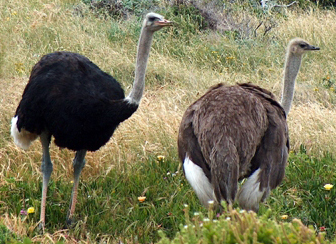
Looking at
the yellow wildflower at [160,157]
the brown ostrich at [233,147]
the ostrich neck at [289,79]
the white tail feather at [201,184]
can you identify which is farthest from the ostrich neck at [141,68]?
the ostrich neck at [289,79]

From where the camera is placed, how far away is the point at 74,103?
4.75 m

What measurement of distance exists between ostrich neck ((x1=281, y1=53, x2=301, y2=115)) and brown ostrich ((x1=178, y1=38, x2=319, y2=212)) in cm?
85

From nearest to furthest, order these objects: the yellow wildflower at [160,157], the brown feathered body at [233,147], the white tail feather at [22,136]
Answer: the brown feathered body at [233,147], the white tail feather at [22,136], the yellow wildflower at [160,157]

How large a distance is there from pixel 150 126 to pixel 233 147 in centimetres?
212

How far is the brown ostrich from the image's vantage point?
3.95 meters

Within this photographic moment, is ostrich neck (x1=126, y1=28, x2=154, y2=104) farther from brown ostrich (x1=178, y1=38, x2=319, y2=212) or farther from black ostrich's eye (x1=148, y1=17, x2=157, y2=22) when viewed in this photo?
brown ostrich (x1=178, y1=38, x2=319, y2=212)

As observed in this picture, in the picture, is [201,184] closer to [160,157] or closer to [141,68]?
[141,68]

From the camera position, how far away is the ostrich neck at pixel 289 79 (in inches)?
208

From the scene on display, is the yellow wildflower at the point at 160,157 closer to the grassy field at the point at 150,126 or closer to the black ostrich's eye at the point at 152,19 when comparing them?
the grassy field at the point at 150,126

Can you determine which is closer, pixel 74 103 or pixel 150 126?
pixel 74 103

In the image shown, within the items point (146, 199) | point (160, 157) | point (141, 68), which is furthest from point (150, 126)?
point (141, 68)

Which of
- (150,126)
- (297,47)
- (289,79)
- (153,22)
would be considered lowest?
(150,126)

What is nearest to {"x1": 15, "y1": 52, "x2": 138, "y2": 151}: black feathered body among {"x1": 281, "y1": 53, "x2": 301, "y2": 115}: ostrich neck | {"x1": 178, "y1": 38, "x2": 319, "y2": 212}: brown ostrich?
{"x1": 178, "y1": 38, "x2": 319, "y2": 212}: brown ostrich

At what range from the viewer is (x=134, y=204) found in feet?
17.0
